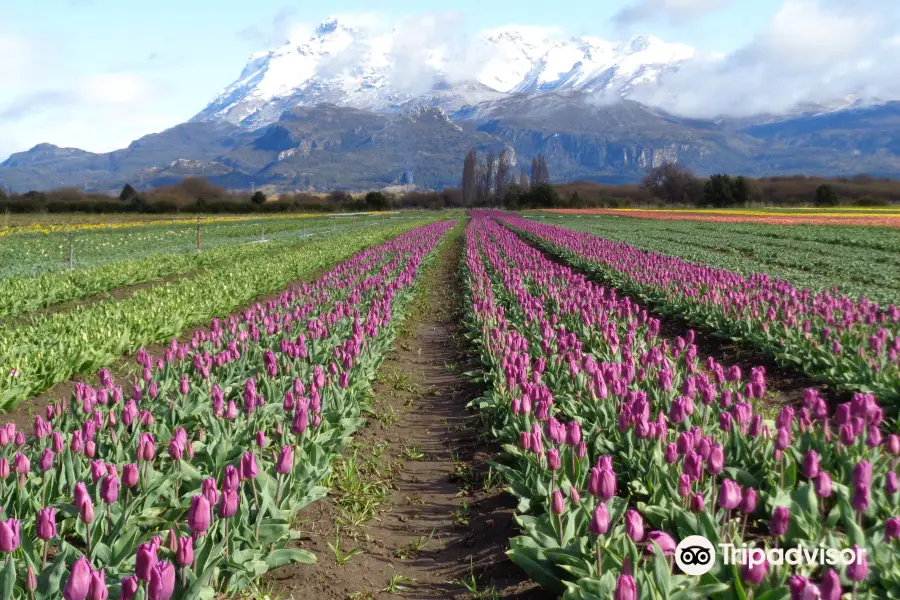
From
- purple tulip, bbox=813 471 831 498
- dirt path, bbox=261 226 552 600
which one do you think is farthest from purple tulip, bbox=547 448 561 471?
purple tulip, bbox=813 471 831 498

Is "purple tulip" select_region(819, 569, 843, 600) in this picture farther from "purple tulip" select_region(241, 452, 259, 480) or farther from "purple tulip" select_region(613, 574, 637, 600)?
"purple tulip" select_region(241, 452, 259, 480)

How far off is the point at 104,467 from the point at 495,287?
1066cm

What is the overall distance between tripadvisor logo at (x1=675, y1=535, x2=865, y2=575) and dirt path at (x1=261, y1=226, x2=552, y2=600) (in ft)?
2.86

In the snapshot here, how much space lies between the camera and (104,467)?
3629 mm

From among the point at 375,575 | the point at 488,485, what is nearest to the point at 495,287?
the point at 488,485

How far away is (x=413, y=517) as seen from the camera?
15.8ft

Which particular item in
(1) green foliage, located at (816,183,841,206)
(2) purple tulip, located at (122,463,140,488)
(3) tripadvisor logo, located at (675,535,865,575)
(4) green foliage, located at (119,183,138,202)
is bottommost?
(3) tripadvisor logo, located at (675,535,865,575)

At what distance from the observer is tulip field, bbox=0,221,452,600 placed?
2930 mm

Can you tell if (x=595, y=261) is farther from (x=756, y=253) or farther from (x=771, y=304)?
(x=756, y=253)

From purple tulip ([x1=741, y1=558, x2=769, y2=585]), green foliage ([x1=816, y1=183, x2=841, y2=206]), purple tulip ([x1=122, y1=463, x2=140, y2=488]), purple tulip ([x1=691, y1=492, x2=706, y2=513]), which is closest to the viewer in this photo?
purple tulip ([x1=741, y1=558, x2=769, y2=585])

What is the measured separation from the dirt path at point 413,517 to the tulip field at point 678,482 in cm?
32

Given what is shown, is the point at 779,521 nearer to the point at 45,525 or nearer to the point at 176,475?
the point at 45,525

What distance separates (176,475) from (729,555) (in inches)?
118

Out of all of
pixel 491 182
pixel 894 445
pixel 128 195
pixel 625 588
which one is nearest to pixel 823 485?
pixel 894 445
